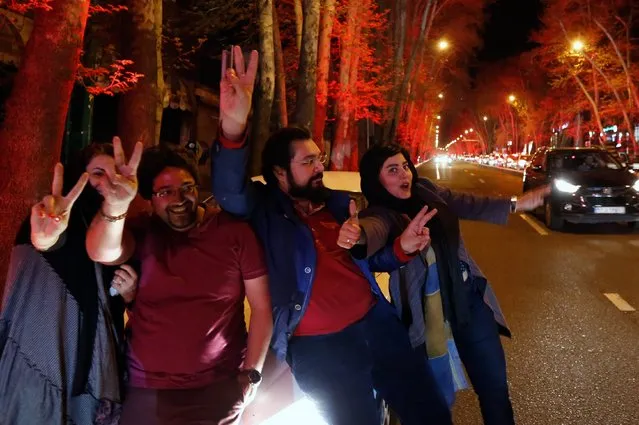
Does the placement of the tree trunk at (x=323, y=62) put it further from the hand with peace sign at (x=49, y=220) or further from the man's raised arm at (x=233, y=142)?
the hand with peace sign at (x=49, y=220)

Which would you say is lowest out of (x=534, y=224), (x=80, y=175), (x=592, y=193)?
(x=534, y=224)

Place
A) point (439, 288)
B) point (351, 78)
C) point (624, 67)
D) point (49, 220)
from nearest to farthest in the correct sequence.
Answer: point (49, 220)
point (439, 288)
point (351, 78)
point (624, 67)

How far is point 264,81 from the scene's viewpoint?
13828mm

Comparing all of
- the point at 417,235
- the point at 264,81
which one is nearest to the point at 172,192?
the point at 417,235

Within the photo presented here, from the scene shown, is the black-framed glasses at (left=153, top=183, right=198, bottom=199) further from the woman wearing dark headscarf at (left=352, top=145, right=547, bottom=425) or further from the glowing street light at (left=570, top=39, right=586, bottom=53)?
the glowing street light at (left=570, top=39, right=586, bottom=53)

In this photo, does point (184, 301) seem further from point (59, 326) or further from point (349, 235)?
point (349, 235)

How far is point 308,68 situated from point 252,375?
43.1 ft

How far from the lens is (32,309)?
1.91 m

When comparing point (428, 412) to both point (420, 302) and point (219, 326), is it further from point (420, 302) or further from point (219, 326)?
point (219, 326)

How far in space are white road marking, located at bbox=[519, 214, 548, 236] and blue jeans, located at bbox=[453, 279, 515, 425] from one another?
993 cm

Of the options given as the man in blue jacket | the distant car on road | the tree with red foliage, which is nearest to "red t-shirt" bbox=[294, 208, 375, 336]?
the man in blue jacket

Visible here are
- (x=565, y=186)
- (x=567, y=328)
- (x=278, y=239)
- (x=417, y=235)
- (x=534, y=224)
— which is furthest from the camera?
(x=534, y=224)

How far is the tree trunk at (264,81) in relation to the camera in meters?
13.4

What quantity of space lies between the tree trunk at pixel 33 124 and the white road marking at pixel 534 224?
32.6 ft
